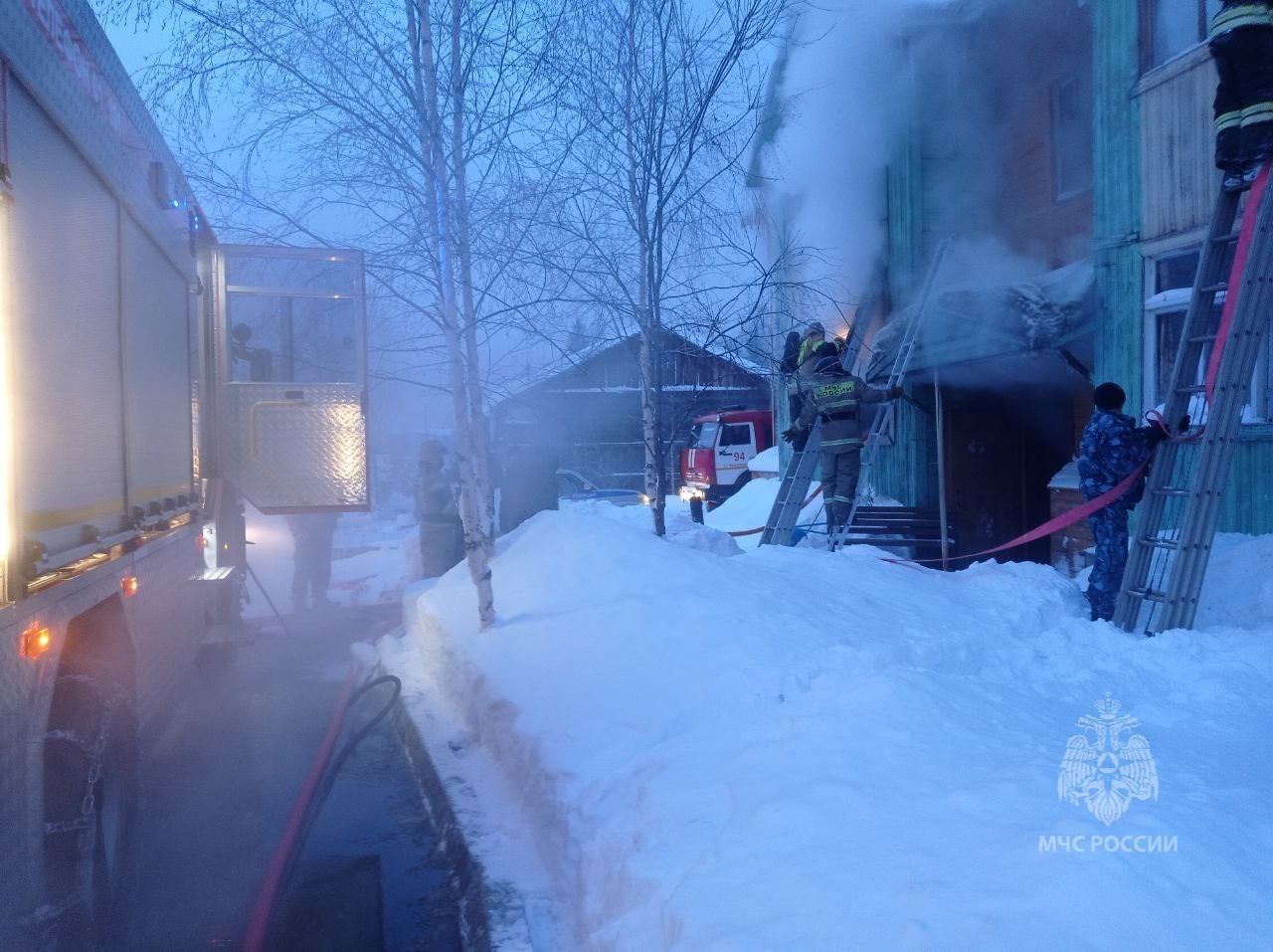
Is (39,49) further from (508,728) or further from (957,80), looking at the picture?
(957,80)

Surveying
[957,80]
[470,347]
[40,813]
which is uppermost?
[957,80]

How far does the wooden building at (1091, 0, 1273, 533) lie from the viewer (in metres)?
7.02

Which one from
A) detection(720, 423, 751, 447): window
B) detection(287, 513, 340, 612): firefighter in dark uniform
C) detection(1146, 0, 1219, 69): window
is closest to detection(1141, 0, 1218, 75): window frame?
detection(1146, 0, 1219, 69): window

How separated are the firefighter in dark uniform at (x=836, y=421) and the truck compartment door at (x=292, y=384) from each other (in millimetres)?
3933

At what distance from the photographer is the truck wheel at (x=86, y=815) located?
2.93 metres

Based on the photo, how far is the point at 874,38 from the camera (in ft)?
36.6

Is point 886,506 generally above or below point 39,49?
below

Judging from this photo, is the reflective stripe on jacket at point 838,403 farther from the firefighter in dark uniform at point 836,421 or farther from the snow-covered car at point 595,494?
the snow-covered car at point 595,494

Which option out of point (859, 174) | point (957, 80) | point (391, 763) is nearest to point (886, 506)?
point (859, 174)

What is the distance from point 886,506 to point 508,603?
646 centimetres

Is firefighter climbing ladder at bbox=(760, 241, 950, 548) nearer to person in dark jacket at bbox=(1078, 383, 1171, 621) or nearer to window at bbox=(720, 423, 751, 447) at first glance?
person in dark jacket at bbox=(1078, 383, 1171, 621)

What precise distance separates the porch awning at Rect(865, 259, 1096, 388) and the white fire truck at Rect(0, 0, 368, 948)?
5972 mm

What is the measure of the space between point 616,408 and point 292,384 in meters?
21.2

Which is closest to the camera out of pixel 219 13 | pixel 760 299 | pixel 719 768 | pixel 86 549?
pixel 86 549
